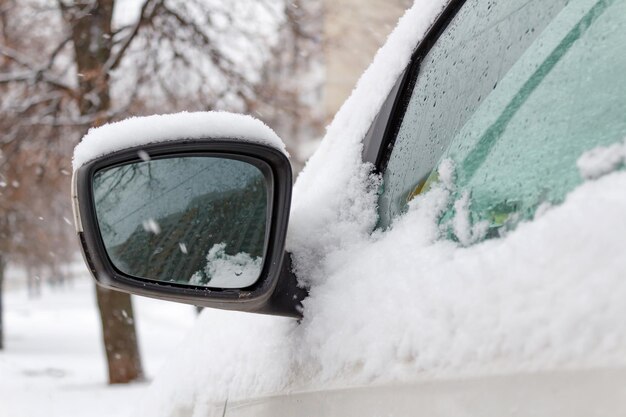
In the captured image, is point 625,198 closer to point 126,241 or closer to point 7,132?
point 126,241

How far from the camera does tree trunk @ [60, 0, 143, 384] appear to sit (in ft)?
29.3

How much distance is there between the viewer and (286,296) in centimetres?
131

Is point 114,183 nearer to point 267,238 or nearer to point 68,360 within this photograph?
point 267,238

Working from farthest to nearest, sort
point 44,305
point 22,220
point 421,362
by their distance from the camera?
point 44,305
point 22,220
point 421,362

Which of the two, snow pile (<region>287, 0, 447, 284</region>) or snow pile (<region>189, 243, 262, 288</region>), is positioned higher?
snow pile (<region>287, 0, 447, 284</region>)

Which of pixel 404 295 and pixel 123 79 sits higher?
pixel 123 79

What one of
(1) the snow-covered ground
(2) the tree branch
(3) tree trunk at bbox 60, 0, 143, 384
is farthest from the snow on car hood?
(2) the tree branch

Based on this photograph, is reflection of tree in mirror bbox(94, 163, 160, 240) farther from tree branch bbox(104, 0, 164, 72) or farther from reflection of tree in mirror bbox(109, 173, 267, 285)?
tree branch bbox(104, 0, 164, 72)

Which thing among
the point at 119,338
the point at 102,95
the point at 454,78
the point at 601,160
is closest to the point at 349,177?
the point at 454,78

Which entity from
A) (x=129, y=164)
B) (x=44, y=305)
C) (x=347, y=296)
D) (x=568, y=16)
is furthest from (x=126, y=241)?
(x=44, y=305)

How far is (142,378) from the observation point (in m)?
10.4

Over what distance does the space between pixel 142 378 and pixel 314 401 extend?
9.62 metres

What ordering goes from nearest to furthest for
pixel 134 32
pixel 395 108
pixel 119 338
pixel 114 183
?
pixel 114 183, pixel 395 108, pixel 134 32, pixel 119 338

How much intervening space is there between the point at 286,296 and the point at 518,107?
50cm
